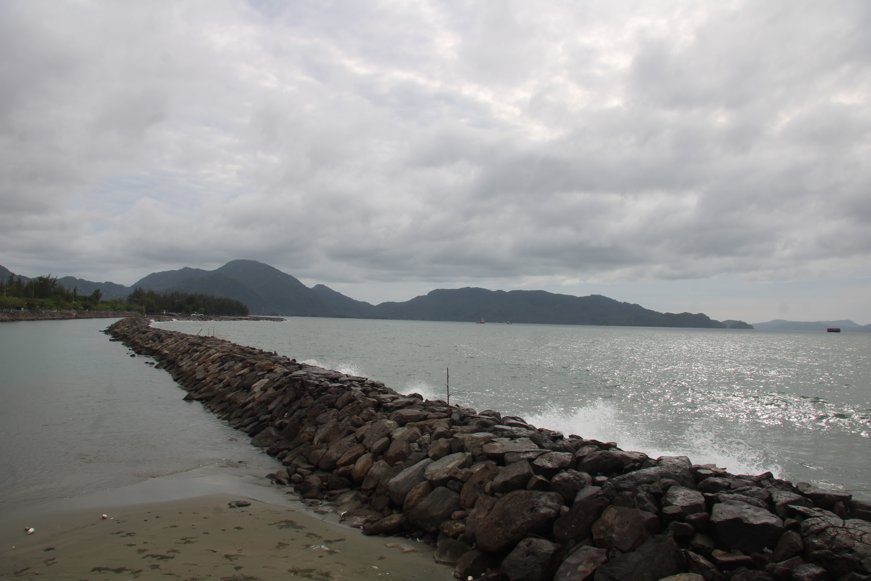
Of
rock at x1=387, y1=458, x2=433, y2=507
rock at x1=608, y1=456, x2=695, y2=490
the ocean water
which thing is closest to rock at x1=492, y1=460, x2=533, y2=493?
rock at x1=608, y1=456, x2=695, y2=490

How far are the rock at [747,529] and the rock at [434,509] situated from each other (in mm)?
3429

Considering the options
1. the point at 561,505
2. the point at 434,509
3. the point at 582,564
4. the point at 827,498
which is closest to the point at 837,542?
the point at 827,498

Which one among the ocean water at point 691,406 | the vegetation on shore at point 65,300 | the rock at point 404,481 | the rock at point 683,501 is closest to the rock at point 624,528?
the rock at point 683,501

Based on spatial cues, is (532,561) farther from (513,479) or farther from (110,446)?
(110,446)

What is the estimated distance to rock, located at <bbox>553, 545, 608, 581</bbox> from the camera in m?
6.02

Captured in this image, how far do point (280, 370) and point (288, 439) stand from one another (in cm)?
613

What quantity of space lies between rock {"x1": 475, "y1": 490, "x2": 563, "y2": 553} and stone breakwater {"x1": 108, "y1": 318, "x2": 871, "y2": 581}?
1 cm

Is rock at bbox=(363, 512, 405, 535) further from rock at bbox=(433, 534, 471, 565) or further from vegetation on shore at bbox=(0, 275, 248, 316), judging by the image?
vegetation on shore at bbox=(0, 275, 248, 316)

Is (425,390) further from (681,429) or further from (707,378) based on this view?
(707,378)

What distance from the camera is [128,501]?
29.4 ft

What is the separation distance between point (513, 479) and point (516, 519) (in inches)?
30.7

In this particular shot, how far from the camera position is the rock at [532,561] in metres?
6.36

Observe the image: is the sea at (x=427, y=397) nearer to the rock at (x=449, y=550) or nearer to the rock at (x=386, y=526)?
the rock at (x=386, y=526)

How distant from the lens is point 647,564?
233 inches
